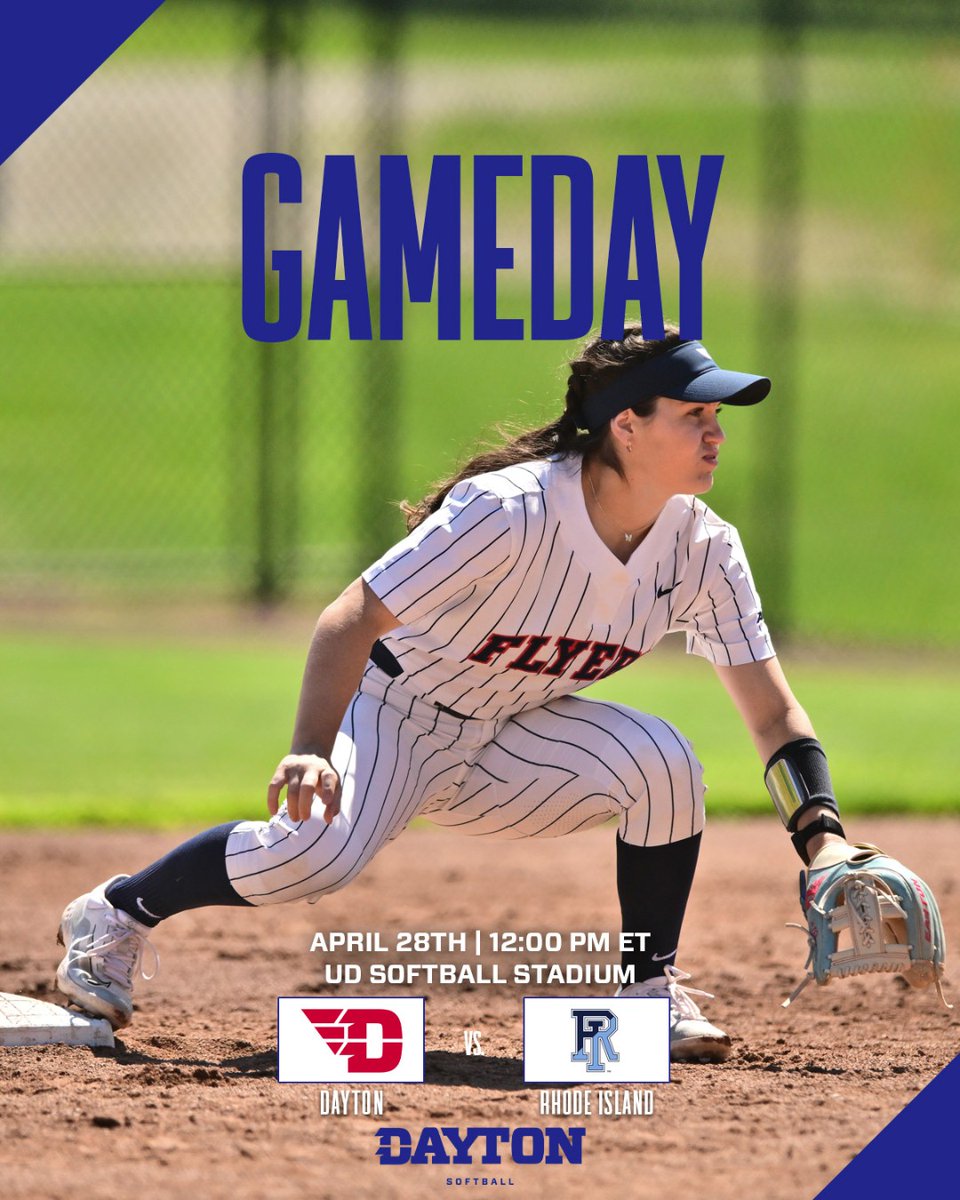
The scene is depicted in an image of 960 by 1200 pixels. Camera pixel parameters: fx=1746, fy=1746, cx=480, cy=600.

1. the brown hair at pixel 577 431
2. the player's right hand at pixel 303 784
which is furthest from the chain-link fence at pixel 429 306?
the player's right hand at pixel 303 784

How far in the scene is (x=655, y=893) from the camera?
3285mm

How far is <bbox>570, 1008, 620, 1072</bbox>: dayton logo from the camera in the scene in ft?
9.73

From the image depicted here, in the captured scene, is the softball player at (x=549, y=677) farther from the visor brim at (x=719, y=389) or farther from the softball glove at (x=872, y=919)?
the softball glove at (x=872, y=919)

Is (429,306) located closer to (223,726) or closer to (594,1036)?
(223,726)

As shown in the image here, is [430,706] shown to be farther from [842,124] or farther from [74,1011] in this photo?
[842,124]

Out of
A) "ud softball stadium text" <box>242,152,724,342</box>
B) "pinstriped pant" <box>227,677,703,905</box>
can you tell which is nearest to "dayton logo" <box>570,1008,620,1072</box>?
"pinstriped pant" <box>227,677,703,905</box>

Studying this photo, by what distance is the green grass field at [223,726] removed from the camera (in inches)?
222

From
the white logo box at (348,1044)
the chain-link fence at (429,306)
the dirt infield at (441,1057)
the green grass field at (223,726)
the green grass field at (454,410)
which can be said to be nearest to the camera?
the dirt infield at (441,1057)

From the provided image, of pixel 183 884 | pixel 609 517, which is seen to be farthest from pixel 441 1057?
pixel 609 517

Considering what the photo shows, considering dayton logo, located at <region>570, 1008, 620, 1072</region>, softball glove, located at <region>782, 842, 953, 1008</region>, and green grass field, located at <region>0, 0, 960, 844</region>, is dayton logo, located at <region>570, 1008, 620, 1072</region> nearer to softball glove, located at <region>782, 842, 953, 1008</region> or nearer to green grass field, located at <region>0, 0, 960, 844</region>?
softball glove, located at <region>782, 842, 953, 1008</region>

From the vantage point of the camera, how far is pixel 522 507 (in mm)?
3041

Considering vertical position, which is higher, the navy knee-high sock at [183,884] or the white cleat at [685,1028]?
the navy knee-high sock at [183,884]

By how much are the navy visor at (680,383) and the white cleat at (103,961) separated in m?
1.29

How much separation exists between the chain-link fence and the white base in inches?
235
